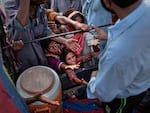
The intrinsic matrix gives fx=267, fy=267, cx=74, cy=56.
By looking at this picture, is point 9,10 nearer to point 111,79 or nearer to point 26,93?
point 26,93

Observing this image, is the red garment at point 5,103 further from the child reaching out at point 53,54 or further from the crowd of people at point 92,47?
the child reaching out at point 53,54

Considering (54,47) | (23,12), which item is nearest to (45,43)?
(54,47)

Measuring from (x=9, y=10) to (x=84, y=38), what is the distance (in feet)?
2.78

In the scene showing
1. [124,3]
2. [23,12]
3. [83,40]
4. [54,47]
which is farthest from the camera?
[83,40]

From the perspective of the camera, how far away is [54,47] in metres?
2.30

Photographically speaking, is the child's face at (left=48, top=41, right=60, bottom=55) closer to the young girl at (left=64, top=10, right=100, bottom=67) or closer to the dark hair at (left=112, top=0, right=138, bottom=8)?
the young girl at (left=64, top=10, right=100, bottom=67)

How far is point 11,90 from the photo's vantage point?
4.74 ft

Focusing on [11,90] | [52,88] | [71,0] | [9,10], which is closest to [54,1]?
[71,0]

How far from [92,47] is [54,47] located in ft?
1.35

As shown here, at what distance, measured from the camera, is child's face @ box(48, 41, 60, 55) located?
90.4 inches

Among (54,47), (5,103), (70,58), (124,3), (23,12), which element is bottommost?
(70,58)

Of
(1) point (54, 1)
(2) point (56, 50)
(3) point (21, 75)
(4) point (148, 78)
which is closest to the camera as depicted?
(4) point (148, 78)

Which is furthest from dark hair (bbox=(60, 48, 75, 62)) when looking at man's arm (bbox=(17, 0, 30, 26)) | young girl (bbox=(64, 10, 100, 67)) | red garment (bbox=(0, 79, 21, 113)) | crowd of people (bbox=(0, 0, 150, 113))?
red garment (bbox=(0, 79, 21, 113))

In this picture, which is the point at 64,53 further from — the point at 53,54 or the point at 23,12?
the point at 23,12
